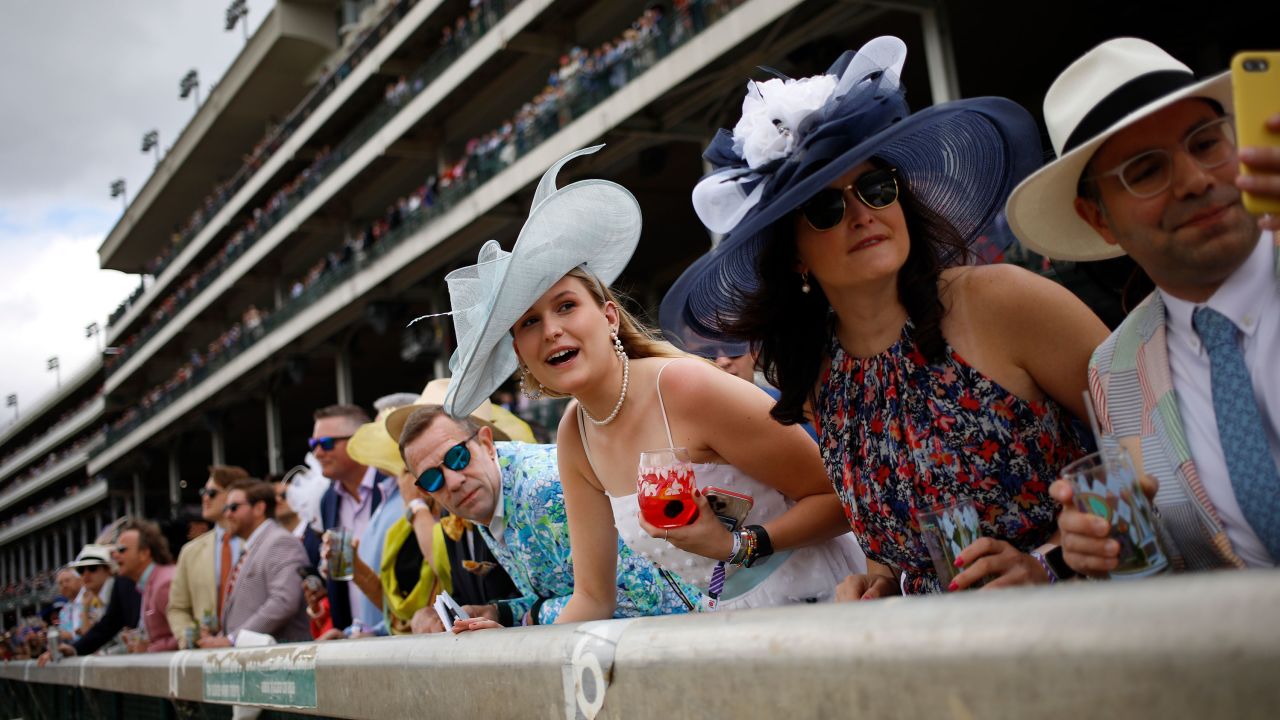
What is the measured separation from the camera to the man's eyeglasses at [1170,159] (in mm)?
1895

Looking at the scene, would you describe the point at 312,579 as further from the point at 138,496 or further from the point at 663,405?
the point at 138,496

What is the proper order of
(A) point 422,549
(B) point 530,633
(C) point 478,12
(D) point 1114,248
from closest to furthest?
(B) point 530,633
(D) point 1114,248
(A) point 422,549
(C) point 478,12

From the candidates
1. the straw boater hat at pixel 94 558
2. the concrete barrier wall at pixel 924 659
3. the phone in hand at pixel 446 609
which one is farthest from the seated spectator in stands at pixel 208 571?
the concrete barrier wall at pixel 924 659

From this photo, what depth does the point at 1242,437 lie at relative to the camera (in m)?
1.77

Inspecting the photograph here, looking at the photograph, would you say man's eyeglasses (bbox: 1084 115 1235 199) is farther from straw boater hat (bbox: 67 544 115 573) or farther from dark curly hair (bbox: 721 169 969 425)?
straw boater hat (bbox: 67 544 115 573)

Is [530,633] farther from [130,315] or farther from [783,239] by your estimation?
[130,315]

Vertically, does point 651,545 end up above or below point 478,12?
below

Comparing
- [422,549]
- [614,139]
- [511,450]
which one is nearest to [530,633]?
[511,450]

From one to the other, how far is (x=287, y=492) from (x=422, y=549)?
15.8 feet

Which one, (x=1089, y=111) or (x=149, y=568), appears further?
(x=149, y=568)

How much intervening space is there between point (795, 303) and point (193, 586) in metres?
7.73

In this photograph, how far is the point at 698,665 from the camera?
1.43 meters

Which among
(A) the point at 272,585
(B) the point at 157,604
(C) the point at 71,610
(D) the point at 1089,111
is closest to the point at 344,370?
(C) the point at 71,610

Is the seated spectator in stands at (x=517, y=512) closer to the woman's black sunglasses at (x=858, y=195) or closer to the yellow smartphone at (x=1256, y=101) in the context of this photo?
the woman's black sunglasses at (x=858, y=195)
